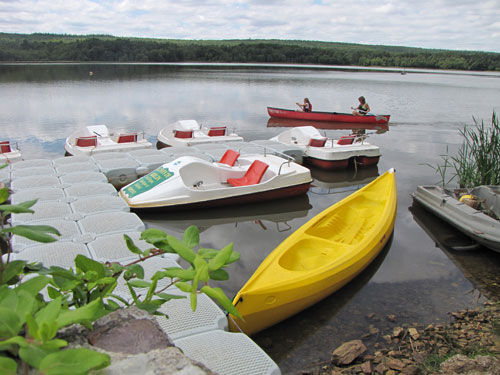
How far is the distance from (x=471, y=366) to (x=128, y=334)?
3.89 m

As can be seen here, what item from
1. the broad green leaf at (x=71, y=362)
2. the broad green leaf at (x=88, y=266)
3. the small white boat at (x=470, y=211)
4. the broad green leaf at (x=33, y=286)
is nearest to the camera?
the broad green leaf at (x=71, y=362)

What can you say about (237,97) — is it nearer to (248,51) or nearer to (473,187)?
(473,187)

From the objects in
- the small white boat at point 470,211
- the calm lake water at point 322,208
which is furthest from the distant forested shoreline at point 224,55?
the small white boat at point 470,211

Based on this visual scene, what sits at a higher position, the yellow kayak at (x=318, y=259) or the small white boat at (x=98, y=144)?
the small white boat at (x=98, y=144)

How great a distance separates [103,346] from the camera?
1144mm

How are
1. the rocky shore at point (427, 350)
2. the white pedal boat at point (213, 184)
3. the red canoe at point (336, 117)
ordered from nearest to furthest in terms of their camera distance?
the rocky shore at point (427, 350), the white pedal boat at point (213, 184), the red canoe at point (336, 117)

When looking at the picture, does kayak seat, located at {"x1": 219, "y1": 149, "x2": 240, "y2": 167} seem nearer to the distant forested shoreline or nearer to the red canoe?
the red canoe

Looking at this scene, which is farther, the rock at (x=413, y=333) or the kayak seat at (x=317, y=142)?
the kayak seat at (x=317, y=142)

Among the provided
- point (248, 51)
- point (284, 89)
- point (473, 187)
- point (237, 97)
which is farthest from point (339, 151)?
point (248, 51)

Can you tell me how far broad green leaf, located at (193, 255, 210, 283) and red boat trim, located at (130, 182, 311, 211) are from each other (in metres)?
7.56

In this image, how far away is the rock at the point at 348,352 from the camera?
4543 millimetres

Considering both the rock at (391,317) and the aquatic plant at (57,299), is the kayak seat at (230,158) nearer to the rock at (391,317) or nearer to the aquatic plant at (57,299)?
the rock at (391,317)

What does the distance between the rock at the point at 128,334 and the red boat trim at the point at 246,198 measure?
745 centimetres

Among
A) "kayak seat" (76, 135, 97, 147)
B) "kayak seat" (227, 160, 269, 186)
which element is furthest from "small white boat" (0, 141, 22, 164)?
"kayak seat" (227, 160, 269, 186)
